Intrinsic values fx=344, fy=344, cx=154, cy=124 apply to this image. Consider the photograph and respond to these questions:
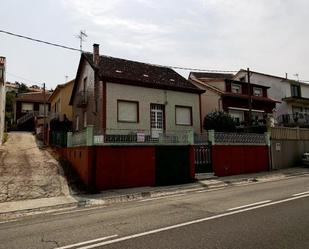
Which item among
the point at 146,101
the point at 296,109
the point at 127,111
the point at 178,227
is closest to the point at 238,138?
the point at 146,101

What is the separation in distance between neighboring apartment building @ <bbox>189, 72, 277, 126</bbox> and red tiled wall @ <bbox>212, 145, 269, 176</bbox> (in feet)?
24.6

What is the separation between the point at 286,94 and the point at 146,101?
22054mm

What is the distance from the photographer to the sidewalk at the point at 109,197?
11.3m

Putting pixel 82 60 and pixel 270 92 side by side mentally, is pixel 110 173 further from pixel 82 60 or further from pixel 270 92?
pixel 270 92

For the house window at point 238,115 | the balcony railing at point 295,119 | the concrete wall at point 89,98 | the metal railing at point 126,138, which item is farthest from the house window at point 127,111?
the balcony railing at point 295,119

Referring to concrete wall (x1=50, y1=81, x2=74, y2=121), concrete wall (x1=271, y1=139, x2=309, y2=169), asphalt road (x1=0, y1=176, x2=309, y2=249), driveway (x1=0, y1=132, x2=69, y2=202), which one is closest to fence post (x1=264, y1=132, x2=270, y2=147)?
concrete wall (x1=271, y1=139, x2=309, y2=169)

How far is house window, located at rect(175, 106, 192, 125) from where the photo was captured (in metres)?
25.9

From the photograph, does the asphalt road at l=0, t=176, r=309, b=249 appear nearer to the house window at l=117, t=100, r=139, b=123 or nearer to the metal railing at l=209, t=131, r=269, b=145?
the metal railing at l=209, t=131, r=269, b=145

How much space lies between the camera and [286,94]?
130 feet

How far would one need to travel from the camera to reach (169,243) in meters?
6.10

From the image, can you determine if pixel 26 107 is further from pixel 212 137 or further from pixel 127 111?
pixel 212 137

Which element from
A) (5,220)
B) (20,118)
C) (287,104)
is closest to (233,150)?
(5,220)

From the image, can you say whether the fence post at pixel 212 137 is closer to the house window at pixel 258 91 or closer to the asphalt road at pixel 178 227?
the asphalt road at pixel 178 227

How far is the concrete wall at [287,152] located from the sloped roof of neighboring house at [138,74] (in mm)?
7440
